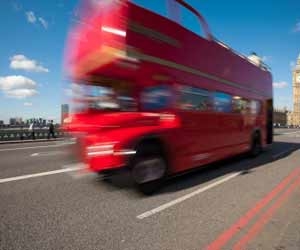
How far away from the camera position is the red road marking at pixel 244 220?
3.77 meters

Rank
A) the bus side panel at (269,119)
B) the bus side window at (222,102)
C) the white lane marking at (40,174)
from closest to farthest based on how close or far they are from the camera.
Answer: the white lane marking at (40,174)
the bus side window at (222,102)
the bus side panel at (269,119)

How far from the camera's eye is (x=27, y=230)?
4078mm

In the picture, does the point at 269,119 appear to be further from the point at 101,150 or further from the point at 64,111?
the point at 101,150

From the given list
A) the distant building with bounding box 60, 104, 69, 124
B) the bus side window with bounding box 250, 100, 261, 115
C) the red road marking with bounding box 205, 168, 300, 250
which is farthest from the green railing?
the red road marking with bounding box 205, 168, 300, 250

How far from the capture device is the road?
3.79 m

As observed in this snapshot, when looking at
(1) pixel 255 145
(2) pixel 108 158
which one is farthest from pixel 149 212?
(1) pixel 255 145

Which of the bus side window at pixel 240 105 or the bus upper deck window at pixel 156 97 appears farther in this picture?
the bus side window at pixel 240 105

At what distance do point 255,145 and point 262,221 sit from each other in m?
7.66

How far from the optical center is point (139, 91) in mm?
5742

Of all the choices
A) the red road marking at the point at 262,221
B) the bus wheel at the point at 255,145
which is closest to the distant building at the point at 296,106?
the bus wheel at the point at 255,145

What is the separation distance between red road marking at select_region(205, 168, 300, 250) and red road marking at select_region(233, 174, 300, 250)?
0.46 feet

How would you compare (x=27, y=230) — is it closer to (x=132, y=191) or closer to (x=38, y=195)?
(x=38, y=195)

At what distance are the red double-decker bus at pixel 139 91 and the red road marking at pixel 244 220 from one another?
1908 millimetres

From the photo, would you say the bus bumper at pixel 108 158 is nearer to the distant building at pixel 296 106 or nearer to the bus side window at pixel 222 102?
the bus side window at pixel 222 102
